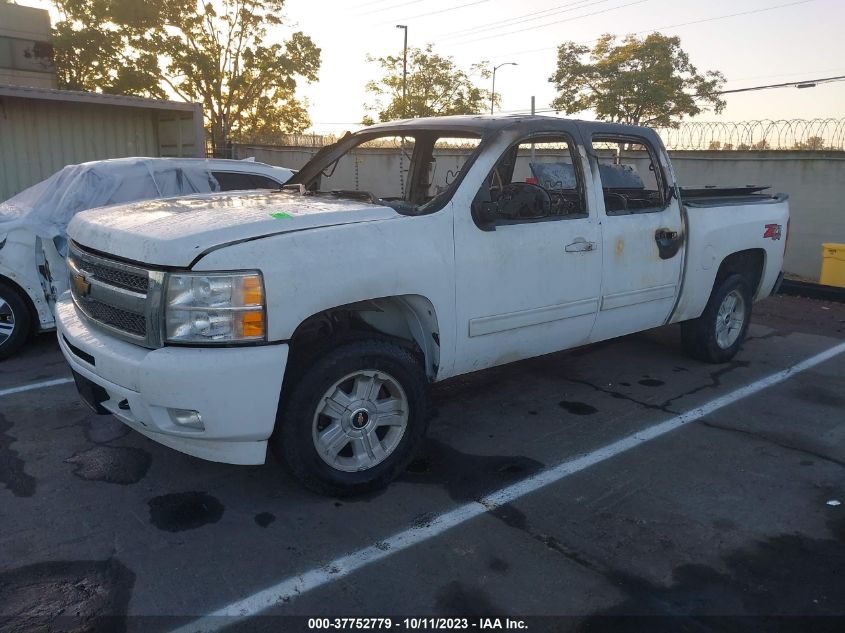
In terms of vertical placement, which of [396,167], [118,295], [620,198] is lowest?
[118,295]

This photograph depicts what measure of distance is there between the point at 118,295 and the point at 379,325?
138cm

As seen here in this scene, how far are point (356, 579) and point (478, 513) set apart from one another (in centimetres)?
80

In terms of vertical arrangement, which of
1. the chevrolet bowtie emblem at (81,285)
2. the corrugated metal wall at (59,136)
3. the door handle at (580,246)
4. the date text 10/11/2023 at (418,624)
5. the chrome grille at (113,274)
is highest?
the corrugated metal wall at (59,136)

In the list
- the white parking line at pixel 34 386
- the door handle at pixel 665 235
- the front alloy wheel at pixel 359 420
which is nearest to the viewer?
the front alloy wheel at pixel 359 420

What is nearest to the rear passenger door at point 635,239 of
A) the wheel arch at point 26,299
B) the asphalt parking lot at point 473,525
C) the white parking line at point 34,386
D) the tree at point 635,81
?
the asphalt parking lot at point 473,525

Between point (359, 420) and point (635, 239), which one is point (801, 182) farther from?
point (359, 420)

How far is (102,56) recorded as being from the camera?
97.4 ft

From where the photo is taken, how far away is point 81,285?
11.9 feet

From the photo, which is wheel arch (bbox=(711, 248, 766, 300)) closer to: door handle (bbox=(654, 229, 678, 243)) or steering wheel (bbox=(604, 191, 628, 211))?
door handle (bbox=(654, 229, 678, 243))

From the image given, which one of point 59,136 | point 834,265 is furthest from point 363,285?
point 59,136

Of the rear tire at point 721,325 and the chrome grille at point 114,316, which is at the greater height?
the chrome grille at point 114,316

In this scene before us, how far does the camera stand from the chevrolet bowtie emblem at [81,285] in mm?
3524

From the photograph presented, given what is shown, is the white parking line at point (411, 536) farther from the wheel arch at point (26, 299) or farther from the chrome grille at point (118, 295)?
the wheel arch at point (26, 299)

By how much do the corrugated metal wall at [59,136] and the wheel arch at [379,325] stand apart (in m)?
10.3
